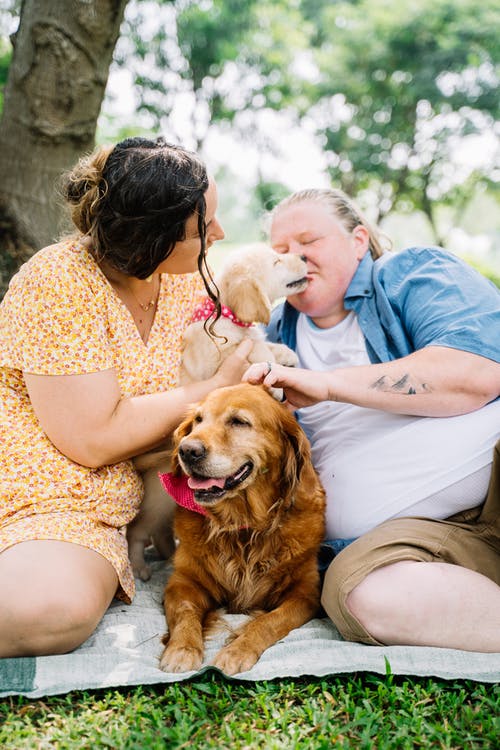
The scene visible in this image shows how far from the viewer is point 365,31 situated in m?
18.6

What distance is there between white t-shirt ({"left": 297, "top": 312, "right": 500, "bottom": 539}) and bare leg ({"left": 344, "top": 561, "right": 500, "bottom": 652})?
1.11ft

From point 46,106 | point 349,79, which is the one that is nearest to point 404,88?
point 349,79

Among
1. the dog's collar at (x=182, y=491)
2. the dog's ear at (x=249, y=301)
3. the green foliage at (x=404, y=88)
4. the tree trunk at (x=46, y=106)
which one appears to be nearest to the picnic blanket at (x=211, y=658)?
the dog's collar at (x=182, y=491)

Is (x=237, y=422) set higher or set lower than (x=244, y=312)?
lower

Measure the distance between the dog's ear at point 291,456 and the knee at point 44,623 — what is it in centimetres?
84

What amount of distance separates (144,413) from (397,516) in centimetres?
108

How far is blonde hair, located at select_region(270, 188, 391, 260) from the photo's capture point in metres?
3.15

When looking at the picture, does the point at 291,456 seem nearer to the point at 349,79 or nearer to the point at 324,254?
the point at 324,254

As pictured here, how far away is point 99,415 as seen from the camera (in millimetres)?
2461

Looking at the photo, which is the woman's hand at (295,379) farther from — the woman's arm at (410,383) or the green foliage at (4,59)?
the green foliage at (4,59)

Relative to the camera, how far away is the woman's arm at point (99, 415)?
241 centimetres

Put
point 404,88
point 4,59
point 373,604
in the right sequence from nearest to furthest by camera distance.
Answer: point 373,604 < point 4,59 < point 404,88

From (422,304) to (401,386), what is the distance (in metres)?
0.40

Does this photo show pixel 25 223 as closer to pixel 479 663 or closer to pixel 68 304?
pixel 68 304
